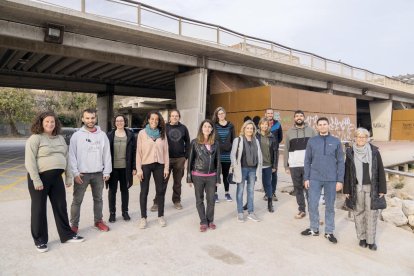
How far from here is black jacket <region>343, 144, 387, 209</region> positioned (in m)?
3.84

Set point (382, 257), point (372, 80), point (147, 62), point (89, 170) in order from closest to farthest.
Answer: point (382, 257) → point (89, 170) → point (147, 62) → point (372, 80)

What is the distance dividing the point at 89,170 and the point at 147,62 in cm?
1144

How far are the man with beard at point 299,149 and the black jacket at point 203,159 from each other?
142 cm

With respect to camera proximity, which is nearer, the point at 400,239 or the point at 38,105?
the point at 400,239

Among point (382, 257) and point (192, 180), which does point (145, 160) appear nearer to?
point (192, 180)

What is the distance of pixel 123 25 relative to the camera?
11.1 meters

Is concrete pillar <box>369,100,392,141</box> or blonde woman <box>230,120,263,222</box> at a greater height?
concrete pillar <box>369,100,392,141</box>

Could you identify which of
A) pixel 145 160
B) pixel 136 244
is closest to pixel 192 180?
pixel 145 160

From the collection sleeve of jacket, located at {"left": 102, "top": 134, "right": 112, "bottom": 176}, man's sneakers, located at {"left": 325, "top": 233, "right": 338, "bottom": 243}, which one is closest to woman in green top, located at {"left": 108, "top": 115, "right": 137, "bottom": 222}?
sleeve of jacket, located at {"left": 102, "top": 134, "right": 112, "bottom": 176}

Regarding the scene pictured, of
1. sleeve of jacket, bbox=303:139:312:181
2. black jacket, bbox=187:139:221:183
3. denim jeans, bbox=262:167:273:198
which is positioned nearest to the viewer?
sleeve of jacket, bbox=303:139:312:181

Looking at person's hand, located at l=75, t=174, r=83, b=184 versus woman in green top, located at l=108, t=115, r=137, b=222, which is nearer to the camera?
person's hand, located at l=75, t=174, r=83, b=184

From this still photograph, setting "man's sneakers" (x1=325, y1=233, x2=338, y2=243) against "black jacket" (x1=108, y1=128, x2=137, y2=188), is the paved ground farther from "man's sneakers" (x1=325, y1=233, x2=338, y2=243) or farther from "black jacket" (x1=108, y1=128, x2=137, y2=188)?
"black jacket" (x1=108, y1=128, x2=137, y2=188)

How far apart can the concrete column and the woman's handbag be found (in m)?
11.7

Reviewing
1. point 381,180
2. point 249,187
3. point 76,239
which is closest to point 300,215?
point 249,187
